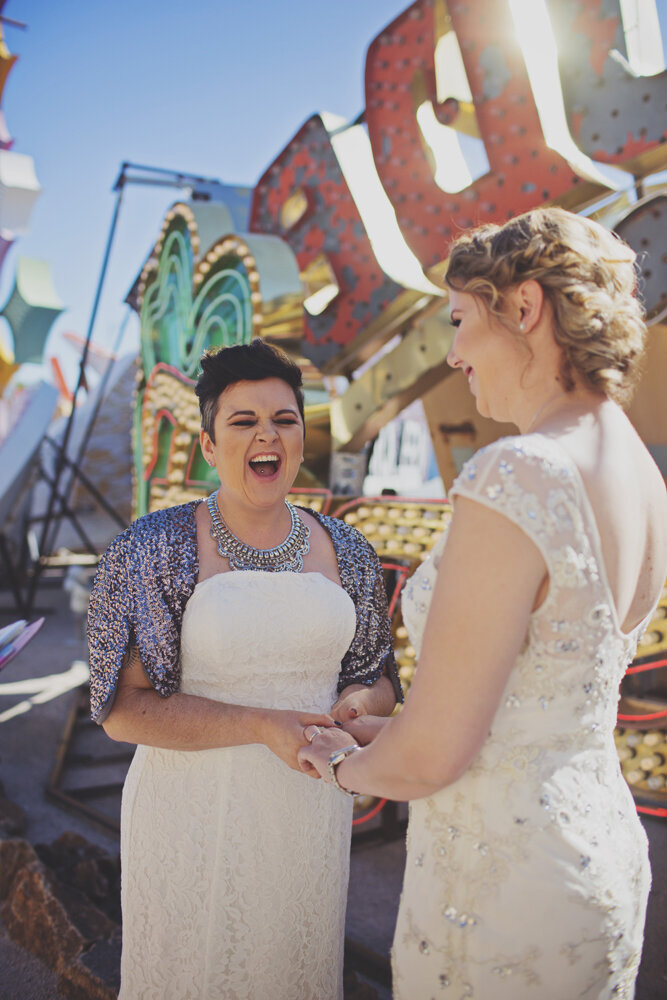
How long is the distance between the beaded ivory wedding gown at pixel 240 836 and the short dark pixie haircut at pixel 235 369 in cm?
48

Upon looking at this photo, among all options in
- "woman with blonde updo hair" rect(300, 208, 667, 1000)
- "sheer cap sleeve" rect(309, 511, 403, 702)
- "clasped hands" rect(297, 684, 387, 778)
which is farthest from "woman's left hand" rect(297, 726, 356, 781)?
"sheer cap sleeve" rect(309, 511, 403, 702)

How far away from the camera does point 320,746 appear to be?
1.56 meters

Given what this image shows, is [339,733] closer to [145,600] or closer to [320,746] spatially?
[320,746]

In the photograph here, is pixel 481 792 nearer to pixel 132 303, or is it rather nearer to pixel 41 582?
pixel 132 303

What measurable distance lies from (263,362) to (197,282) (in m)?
3.05

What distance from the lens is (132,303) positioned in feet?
23.9

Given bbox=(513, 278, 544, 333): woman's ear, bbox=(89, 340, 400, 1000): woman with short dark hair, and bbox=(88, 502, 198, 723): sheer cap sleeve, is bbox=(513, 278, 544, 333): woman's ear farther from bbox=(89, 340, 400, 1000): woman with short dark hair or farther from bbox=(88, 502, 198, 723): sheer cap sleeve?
bbox=(88, 502, 198, 723): sheer cap sleeve

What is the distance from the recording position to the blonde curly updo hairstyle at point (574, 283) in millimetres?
1260

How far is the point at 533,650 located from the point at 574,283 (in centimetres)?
60

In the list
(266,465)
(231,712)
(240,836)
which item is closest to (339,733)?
(231,712)

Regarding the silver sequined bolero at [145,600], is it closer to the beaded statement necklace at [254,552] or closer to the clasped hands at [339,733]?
the beaded statement necklace at [254,552]

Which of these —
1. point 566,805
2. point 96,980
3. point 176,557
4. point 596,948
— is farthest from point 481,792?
point 96,980

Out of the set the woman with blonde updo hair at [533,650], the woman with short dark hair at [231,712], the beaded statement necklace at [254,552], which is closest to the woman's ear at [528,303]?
the woman with blonde updo hair at [533,650]

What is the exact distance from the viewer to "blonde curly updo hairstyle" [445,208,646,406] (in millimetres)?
1260
